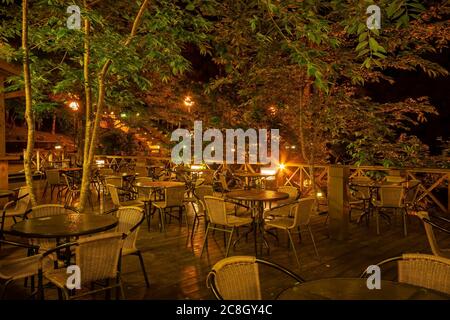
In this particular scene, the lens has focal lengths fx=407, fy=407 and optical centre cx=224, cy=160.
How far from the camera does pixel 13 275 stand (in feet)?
10.00

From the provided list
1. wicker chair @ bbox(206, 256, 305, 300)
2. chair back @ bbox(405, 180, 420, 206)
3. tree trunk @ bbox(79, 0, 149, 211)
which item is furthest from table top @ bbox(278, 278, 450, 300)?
chair back @ bbox(405, 180, 420, 206)

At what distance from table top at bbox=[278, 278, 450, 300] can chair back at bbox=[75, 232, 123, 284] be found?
1426 mm

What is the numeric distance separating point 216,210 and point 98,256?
219 cm

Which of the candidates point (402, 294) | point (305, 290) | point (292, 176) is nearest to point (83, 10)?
point (305, 290)

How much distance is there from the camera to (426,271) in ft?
7.95

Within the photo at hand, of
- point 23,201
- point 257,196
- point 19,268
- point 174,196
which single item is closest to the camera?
point 19,268

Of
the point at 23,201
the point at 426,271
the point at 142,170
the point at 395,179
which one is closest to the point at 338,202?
the point at 395,179

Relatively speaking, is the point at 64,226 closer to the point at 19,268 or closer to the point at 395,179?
the point at 19,268

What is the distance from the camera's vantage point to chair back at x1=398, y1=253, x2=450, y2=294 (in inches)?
92.3

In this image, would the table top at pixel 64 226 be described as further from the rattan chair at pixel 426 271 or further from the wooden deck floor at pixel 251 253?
the rattan chair at pixel 426 271

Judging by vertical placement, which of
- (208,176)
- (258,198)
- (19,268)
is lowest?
(19,268)

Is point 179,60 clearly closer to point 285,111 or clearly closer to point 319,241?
point 319,241

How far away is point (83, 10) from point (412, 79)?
12932 mm

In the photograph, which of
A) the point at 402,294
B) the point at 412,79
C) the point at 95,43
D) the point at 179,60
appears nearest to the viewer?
the point at 402,294
